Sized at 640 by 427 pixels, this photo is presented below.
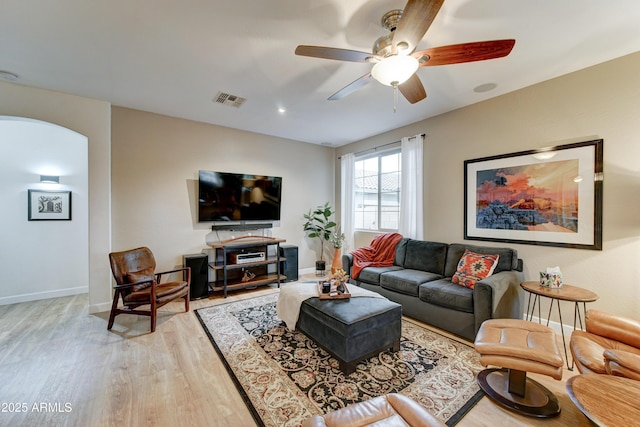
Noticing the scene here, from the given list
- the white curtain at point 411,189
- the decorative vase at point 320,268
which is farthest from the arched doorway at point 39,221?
the white curtain at point 411,189

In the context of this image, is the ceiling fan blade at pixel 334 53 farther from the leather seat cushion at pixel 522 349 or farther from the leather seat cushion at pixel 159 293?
the leather seat cushion at pixel 159 293

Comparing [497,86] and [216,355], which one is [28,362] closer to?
[216,355]

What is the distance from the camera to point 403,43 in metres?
1.71

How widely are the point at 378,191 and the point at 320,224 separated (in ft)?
4.86

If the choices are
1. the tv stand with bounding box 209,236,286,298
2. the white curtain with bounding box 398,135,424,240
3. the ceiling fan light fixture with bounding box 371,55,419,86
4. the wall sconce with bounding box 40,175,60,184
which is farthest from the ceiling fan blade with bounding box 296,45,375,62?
the wall sconce with bounding box 40,175,60,184

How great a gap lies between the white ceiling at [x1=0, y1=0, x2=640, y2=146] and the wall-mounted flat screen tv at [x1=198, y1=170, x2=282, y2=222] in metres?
1.26

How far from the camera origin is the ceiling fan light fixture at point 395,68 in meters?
1.70

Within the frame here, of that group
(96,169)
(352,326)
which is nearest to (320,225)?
(352,326)

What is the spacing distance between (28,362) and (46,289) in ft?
7.45

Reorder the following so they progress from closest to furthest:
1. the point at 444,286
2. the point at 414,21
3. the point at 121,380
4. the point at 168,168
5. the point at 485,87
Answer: the point at 414,21, the point at 121,380, the point at 444,286, the point at 485,87, the point at 168,168

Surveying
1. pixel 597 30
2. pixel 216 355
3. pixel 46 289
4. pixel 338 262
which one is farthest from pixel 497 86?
pixel 46 289

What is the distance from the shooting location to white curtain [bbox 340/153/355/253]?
213 inches

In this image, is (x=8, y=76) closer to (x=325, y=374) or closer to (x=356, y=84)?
(x=356, y=84)

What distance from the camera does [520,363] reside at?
167cm
